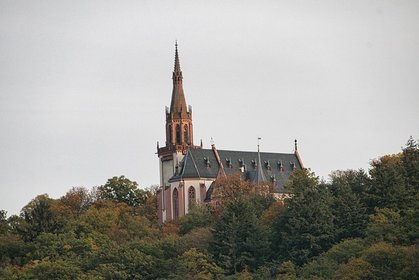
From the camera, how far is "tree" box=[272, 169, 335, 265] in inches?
4567

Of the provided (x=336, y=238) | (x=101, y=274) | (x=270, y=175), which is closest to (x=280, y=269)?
(x=336, y=238)

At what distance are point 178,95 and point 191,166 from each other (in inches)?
531

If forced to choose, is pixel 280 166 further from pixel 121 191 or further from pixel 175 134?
pixel 121 191

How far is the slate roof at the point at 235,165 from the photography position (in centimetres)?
17212

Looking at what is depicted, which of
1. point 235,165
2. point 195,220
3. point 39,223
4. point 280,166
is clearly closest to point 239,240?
point 195,220

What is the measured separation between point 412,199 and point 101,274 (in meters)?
23.1

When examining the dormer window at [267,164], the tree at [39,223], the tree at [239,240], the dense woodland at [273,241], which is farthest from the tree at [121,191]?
the tree at [239,240]

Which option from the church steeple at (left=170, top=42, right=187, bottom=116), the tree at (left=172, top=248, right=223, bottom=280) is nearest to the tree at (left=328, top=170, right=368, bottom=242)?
the tree at (left=172, top=248, right=223, bottom=280)

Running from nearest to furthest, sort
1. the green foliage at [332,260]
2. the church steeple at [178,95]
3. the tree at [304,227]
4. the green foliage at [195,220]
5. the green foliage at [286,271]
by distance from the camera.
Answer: the green foliage at [332,260] → the green foliage at [286,271] → the tree at [304,227] → the green foliage at [195,220] → the church steeple at [178,95]

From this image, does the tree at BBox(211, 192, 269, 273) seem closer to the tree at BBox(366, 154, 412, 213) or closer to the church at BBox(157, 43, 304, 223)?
the tree at BBox(366, 154, 412, 213)

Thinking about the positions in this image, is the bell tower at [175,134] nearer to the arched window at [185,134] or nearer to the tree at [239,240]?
the arched window at [185,134]

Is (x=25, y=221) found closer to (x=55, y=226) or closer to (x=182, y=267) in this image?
(x=55, y=226)

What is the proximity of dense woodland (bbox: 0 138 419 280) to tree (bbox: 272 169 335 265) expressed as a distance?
72mm

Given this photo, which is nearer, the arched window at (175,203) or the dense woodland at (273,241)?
the dense woodland at (273,241)
